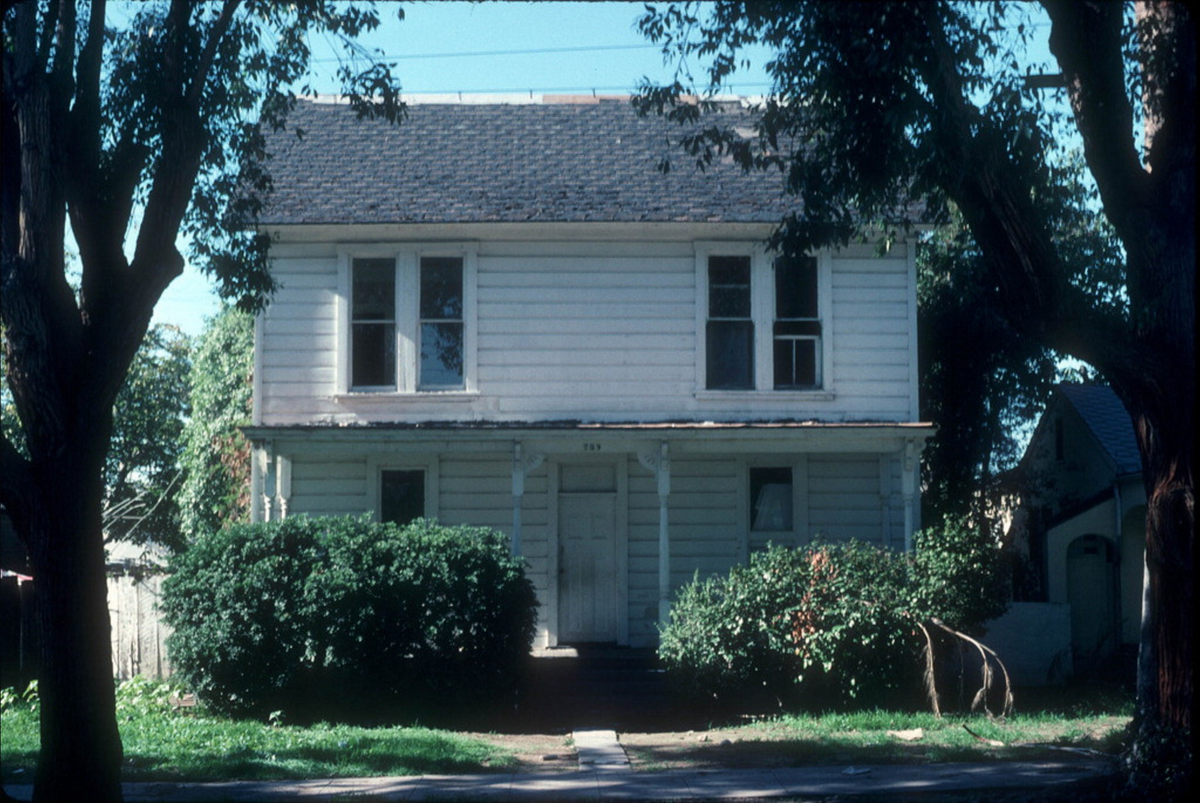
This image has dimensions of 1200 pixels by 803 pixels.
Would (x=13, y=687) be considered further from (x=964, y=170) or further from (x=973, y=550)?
(x=964, y=170)

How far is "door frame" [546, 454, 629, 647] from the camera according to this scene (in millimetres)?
16734

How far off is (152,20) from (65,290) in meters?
3.18

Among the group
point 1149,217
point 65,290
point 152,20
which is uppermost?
point 152,20

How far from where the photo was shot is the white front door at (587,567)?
55.1 ft

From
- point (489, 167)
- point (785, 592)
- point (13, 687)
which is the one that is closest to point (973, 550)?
point (785, 592)

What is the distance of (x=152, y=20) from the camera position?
1017cm

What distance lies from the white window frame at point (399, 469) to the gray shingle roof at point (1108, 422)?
413 inches

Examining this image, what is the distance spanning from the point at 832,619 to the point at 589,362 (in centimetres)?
516

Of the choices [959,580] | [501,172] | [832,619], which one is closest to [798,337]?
[959,580]

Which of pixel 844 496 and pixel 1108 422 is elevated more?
pixel 1108 422

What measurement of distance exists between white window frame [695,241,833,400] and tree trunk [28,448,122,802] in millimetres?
9998

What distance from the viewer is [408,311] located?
55.0 ft

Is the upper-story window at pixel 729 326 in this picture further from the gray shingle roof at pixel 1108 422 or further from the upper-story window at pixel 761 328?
the gray shingle roof at pixel 1108 422

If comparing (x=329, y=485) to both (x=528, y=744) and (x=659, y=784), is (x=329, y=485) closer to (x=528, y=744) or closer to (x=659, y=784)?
(x=528, y=744)
